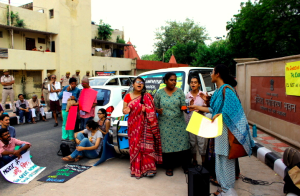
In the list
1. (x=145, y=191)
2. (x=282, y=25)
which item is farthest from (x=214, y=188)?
(x=282, y=25)

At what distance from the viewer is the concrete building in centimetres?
1828

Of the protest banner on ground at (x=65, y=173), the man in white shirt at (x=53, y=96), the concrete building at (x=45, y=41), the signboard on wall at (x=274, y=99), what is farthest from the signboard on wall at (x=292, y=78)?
the concrete building at (x=45, y=41)

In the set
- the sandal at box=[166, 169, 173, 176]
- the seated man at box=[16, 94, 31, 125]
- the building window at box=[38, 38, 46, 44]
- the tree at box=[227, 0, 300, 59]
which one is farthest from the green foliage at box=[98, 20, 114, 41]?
the sandal at box=[166, 169, 173, 176]

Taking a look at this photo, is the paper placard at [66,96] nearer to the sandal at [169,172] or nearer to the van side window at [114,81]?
the sandal at [169,172]

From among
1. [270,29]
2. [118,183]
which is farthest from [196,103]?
[270,29]

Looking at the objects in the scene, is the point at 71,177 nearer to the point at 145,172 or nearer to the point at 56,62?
the point at 145,172

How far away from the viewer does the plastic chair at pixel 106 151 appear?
4957 mm

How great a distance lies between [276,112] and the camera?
678cm

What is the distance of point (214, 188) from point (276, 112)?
13.1 ft

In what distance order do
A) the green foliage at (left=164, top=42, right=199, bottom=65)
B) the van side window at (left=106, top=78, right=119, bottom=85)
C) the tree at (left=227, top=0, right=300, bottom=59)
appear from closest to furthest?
the van side window at (left=106, top=78, right=119, bottom=85) → the tree at (left=227, top=0, right=300, bottom=59) → the green foliage at (left=164, top=42, right=199, bottom=65)

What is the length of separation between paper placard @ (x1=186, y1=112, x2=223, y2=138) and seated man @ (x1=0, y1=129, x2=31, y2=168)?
11.0ft

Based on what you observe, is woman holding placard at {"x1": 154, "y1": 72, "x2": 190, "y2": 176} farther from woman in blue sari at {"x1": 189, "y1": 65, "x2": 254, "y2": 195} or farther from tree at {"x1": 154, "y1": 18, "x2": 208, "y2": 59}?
tree at {"x1": 154, "y1": 18, "x2": 208, "y2": 59}

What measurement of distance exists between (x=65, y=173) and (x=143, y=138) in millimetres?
1629

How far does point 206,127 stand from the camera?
10.4ft
